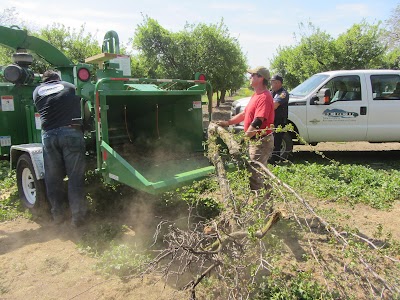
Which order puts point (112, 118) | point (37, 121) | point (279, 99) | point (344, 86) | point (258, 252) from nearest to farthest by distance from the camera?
point (258, 252), point (37, 121), point (112, 118), point (279, 99), point (344, 86)

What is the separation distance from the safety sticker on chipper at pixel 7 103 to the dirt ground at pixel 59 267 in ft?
5.88

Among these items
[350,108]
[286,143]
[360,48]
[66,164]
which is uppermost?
[360,48]

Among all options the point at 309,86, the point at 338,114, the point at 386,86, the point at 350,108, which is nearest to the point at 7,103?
the point at 309,86

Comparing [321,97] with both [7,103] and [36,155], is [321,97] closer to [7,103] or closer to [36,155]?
[36,155]

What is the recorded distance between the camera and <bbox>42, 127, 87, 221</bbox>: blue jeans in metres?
4.54

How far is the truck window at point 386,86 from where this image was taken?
818 centimetres

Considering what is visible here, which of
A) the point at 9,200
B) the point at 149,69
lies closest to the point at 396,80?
the point at 9,200

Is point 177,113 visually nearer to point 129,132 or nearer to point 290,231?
point 129,132

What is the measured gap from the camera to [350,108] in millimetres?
8039

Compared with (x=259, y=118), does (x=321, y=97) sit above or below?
above

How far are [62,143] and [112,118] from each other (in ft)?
4.01

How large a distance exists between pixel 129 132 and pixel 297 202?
3507 millimetres

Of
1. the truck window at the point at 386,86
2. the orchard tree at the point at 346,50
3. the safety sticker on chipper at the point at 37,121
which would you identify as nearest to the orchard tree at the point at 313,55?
the orchard tree at the point at 346,50

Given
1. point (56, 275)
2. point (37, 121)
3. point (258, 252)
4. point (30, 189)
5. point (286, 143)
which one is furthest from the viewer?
point (286, 143)
